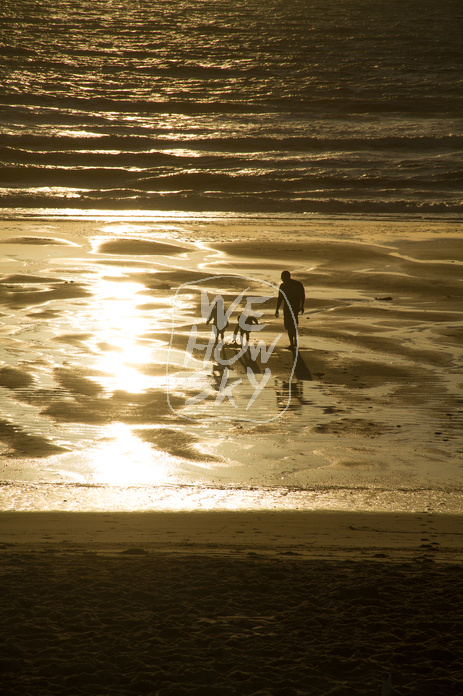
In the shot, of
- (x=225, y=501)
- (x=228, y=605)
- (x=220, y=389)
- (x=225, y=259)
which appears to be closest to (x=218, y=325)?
(x=220, y=389)

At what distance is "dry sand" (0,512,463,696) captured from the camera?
364cm

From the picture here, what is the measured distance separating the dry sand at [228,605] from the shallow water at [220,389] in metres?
0.62

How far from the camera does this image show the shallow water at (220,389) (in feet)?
21.3

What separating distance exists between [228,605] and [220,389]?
5273 millimetres

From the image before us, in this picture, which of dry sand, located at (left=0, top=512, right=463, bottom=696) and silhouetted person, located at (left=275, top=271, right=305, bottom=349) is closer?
dry sand, located at (left=0, top=512, right=463, bottom=696)

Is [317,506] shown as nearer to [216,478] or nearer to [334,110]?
[216,478]

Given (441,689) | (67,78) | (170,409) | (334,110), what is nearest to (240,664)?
(441,689)

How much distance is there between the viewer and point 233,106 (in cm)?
4959

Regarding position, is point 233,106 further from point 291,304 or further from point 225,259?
point 291,304

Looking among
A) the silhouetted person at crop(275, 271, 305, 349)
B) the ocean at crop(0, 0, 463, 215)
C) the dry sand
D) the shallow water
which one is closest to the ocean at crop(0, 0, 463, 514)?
the shallow water

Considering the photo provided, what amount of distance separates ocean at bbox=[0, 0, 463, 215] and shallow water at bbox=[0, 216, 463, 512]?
14.9m

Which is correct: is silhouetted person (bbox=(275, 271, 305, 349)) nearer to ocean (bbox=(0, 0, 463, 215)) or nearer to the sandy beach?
the sandy beach

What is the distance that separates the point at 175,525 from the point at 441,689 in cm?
239

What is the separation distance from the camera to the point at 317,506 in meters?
6.01
